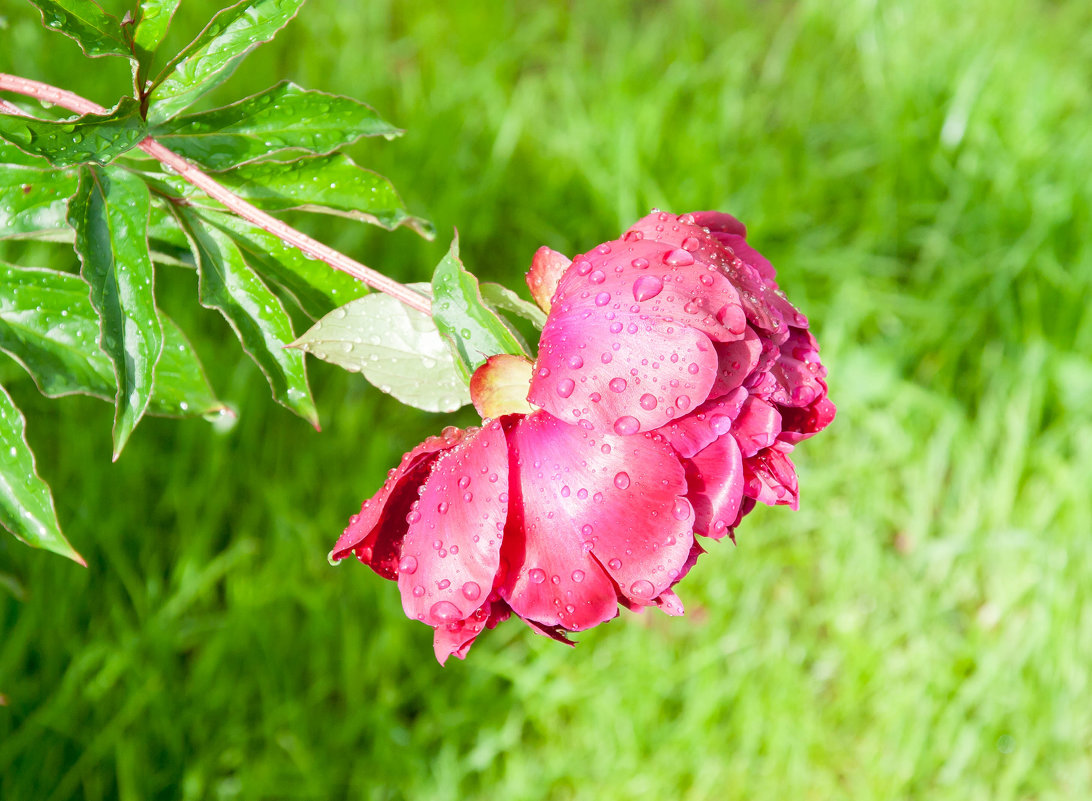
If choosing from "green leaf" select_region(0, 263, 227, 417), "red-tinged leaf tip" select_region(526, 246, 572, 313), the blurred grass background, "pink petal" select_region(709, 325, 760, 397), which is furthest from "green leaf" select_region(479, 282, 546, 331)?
the blurred grass background

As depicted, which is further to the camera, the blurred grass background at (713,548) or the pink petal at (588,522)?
the blurred grass background at (713,548)

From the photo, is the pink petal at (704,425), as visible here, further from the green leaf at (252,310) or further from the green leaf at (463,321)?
the green leaf at (252,310)

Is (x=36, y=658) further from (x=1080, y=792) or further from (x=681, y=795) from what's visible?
(x=1080, y=792)

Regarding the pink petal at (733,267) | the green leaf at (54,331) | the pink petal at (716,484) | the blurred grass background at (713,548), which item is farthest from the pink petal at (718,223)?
the blurred grass background at (713,548)

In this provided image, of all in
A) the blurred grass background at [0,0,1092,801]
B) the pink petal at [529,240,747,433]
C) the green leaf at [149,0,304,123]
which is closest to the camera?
the pink petal at [529,240,747,433]

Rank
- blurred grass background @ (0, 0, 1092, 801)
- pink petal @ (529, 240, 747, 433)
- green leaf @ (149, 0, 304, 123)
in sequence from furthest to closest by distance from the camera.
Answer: blurred grass background @ (0, 0, 1092, 801)
green leaf @ (149, 0, 304, 123)
pink petal @ (529, 240, 747, 433)

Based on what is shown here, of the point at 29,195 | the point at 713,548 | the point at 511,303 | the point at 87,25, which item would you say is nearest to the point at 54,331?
the point at 29,195

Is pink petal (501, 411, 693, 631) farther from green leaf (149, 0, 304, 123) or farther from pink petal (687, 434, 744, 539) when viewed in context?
green leaf (149, 0, 304, 123)
